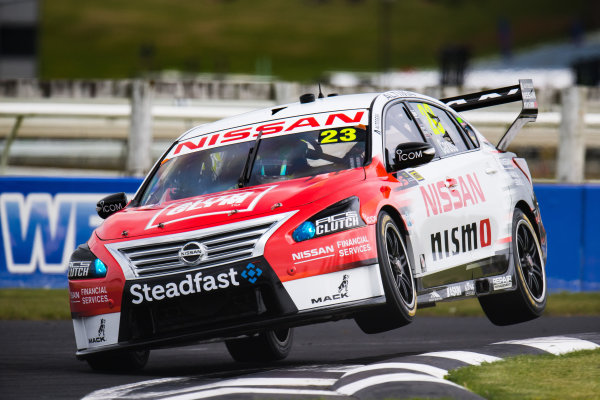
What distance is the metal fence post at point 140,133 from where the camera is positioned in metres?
14.5

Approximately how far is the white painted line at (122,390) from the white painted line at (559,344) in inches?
89.2

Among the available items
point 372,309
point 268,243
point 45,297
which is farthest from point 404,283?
point 45,297

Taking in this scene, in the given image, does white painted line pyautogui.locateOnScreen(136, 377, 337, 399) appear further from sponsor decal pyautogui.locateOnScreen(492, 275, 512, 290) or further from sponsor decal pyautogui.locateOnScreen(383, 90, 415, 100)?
sponsor decal pyautogui.locateOnScreen(383, 90, 415, 100)

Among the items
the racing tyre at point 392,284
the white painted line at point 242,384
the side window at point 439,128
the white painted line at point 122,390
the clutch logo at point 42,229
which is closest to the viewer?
the white painted line at point 242,384

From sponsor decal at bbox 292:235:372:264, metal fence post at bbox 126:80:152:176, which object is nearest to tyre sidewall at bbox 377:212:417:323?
sponsor decal at bbox 292:235:372:264

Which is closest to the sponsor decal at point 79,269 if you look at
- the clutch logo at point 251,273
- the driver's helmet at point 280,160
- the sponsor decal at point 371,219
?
the clutch logo at point 251,273

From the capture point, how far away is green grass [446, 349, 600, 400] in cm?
627

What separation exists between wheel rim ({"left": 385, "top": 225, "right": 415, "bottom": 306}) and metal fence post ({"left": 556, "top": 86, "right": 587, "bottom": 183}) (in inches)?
282

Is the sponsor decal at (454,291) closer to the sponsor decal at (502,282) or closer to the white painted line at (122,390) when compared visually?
the sponsor decal at (502,282)

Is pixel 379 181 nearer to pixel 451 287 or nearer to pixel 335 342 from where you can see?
pixel 451 287

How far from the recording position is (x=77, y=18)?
519 feet

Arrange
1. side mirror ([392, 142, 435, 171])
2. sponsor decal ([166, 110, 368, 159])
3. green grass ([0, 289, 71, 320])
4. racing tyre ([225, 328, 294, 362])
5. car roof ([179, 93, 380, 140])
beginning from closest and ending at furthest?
side mirror ([392, 142, 435, 171]), sponsor decal ([166, 110, 368, 159]), car roof ([179, 93, 380, 140]), racing tyre ([225, 328, 294, 362]), green grass ([0, 289, 71, 320])

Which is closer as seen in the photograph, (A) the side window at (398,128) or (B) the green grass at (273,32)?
(A) the side window at (398,128)

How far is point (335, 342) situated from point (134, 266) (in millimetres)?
2999
